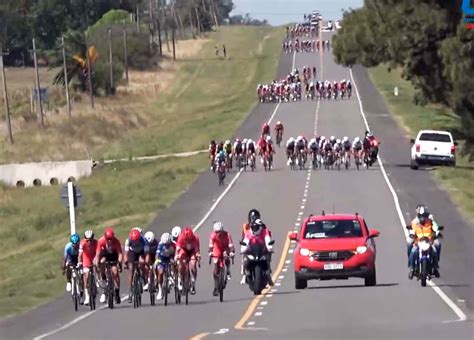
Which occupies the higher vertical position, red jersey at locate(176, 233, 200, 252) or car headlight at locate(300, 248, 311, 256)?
red jersey at locate(176, 233, 200, 252)

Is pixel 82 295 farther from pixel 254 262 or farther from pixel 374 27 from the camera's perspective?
pixel 374 27

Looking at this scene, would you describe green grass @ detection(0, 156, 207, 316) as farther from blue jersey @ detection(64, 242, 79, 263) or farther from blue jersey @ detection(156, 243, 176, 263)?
blue jersey @ detection(156, 243, 176, 263)

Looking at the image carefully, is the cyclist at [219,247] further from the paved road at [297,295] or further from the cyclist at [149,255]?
the cyclist at [149,255]

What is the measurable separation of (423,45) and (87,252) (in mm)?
38961

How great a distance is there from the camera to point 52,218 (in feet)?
187

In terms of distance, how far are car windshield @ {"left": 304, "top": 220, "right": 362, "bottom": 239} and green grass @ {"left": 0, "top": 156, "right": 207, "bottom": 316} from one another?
622 cm

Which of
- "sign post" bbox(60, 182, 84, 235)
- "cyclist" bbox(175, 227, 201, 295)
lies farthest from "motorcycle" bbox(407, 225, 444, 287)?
"sign post" bbox(60, 182, 84, 235)

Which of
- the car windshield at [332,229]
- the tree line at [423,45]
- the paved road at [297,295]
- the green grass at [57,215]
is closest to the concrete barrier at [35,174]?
the green grass at [57,215]

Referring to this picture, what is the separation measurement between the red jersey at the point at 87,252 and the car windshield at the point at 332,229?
470 cm

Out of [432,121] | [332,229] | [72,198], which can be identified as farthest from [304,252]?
[432,121]

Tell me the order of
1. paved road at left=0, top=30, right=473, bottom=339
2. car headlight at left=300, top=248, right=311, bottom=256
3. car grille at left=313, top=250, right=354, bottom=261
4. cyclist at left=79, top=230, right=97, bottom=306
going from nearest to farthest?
paved road at left=0, top=30, right=473, bottom=339
cyclist at left=79, top=230, right=97, bottom=306
car grille at left=313, top=250, right=354, bottom=261
car headlight at left=300, top=248, right=311, bottom=256

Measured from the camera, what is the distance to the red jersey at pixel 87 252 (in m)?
28.2

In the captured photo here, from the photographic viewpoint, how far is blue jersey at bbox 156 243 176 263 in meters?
28.3

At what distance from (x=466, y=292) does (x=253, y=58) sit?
12405 centimetres
